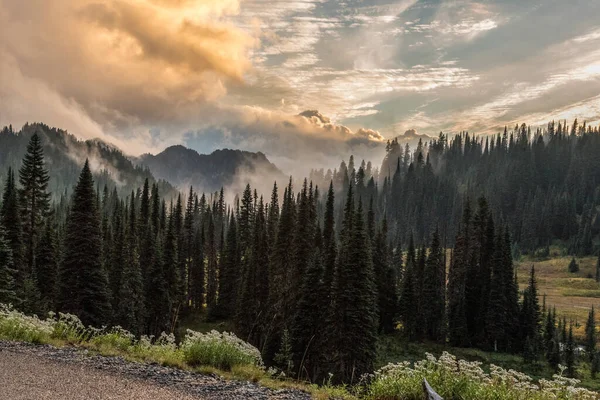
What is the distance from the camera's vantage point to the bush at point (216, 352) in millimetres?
10961

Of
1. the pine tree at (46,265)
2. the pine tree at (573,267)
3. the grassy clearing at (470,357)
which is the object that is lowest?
the grassy clearing at (470,357)

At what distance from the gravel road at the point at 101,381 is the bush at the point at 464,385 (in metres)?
1.95

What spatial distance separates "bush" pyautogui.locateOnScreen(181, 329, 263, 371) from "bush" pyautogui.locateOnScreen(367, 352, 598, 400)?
399 centimetres

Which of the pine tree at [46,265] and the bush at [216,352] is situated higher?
the bush at [216,352]

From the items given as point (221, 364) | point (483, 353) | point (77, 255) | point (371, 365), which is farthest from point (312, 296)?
point (483, 353)

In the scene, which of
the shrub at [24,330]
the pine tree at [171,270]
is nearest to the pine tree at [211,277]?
the pine tree at [171,270]

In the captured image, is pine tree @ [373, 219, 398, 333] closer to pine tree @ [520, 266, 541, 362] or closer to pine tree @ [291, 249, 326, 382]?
pine tree @ [520, 266, 541, 362]

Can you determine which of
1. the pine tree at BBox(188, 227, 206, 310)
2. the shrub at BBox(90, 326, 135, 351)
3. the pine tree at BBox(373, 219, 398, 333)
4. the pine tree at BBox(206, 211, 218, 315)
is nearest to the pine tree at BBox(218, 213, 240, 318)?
the pine tree at BBox(206, 211, 218, 315)

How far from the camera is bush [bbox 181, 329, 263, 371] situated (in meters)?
11.0

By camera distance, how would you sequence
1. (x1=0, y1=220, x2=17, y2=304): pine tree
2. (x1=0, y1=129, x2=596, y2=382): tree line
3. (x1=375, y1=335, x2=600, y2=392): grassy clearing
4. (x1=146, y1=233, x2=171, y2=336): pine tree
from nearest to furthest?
(x1=0, y1=220, x2=17, y2=304): pine tree < (x1=0, y1=129, x2=596, y2=382): tree line < (x1=375, y1=335, x2=600, y2=392): grassy clearing < (x1=146, y1=233, x2=171, y2=336): pine tree

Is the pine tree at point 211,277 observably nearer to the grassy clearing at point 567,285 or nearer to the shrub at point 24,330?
the shrub at point 24,330

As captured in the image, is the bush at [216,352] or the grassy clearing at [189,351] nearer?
the grassy clearing at [189,351]

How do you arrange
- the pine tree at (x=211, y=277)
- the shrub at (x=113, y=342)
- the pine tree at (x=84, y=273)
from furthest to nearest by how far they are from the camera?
the pine tree at (x=211, y=277) → the pine tree at (x=84, y=273) → the shrub at (x=113, y=342)

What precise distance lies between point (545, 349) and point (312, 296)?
4808 cm
